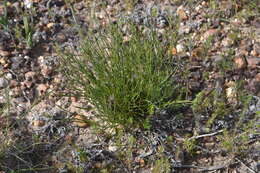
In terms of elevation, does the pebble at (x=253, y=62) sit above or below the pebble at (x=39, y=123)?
above

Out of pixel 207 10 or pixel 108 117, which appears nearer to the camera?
pixel 108 117

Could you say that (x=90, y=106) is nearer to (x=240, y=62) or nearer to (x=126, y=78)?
(x=126, y=78)

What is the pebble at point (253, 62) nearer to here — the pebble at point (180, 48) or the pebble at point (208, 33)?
the pebble at point (208, 33)

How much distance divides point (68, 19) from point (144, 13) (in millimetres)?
626

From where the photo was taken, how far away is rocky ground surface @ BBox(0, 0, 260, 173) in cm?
244

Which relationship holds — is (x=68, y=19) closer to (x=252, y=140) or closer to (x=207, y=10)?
(x=207, y=10)

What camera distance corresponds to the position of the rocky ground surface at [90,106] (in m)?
2.44

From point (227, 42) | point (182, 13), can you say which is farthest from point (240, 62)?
point (182, 13)

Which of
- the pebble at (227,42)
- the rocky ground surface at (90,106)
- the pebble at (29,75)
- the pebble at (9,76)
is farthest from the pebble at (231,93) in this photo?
the pebble at (9,76)

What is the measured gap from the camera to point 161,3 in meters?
3.32

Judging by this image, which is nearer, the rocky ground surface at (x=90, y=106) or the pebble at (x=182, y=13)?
the rocky ground surface at (x=90, y=106)

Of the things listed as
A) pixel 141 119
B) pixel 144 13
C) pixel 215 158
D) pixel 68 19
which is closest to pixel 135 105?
pixel 141 119

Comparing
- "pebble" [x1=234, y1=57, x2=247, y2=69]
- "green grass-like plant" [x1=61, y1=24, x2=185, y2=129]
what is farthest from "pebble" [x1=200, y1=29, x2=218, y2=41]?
"green grass-like plant" [x1=61, y1=24, x2=185, y2=129]

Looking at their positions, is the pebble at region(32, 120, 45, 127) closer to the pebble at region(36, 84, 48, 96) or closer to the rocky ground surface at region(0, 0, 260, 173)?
the rocky ground surface at region(0, 0, 260, 173)
